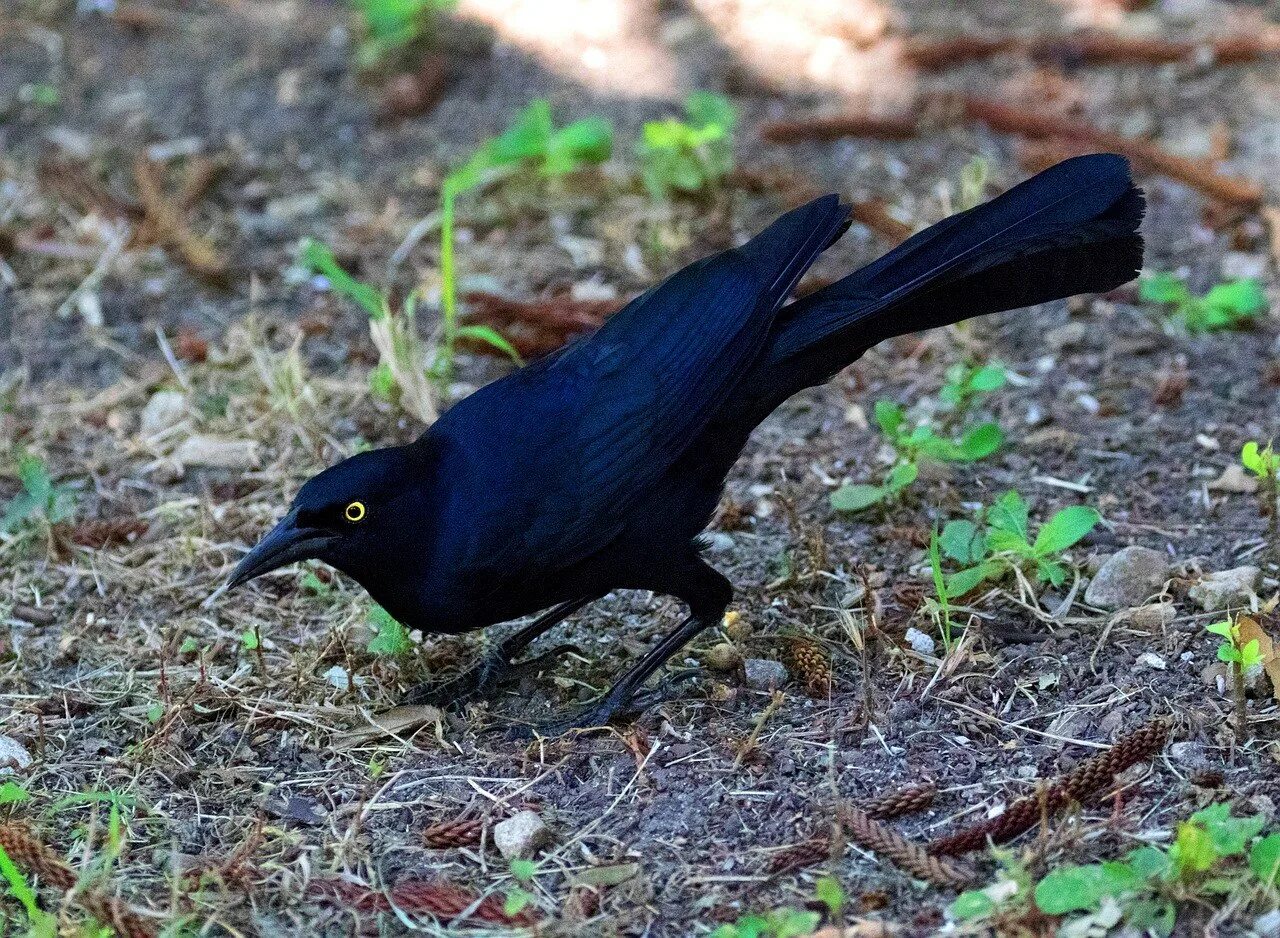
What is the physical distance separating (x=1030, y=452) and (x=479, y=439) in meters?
1.85

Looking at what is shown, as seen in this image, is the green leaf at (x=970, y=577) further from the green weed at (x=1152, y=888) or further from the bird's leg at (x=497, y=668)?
the green weed at (x=1152, y=888)

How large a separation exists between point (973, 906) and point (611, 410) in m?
1.50

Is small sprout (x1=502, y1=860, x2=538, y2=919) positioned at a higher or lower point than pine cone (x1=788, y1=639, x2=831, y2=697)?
higher

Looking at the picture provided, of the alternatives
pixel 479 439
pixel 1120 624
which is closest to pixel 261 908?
pixel 479 439

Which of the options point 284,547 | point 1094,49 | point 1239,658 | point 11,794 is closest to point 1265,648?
point 1239,658

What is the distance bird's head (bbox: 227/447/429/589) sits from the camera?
12.0 ft

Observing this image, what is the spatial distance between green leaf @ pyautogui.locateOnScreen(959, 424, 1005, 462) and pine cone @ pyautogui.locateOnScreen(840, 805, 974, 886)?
148 centimetres

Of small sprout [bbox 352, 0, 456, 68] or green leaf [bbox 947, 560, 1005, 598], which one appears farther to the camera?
small sprout [bbox 352, 0, 456, 68]

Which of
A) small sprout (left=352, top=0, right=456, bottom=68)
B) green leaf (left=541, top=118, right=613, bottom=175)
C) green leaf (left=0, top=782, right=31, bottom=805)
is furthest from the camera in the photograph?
small sprout (left=352, top=0, right=456, bottom=68)

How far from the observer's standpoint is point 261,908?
320cm

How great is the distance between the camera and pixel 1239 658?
10.8 feet

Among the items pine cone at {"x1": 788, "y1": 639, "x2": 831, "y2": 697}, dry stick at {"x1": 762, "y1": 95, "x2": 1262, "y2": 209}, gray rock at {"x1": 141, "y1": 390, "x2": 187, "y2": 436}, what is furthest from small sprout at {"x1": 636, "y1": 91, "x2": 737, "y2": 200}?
pine cone at {"x1": 788, "y1": 639, "x2": 831, "y2": 697}

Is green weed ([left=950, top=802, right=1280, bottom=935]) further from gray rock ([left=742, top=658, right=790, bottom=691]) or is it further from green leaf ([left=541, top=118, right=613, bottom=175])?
green leaf ([left=541, top=118, right=613, bottom=175])

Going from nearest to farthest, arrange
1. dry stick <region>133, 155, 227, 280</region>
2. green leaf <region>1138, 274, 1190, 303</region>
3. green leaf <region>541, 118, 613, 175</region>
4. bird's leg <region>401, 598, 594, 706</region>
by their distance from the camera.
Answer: bird's leg <region>401, 598, 594, 706</region>, green leaf <region>1138, 274, 1190, 303</region>, dry stick <region>133, 155, 227, 280</region>, green leaf <region>541, 118, 613, 175</region>
